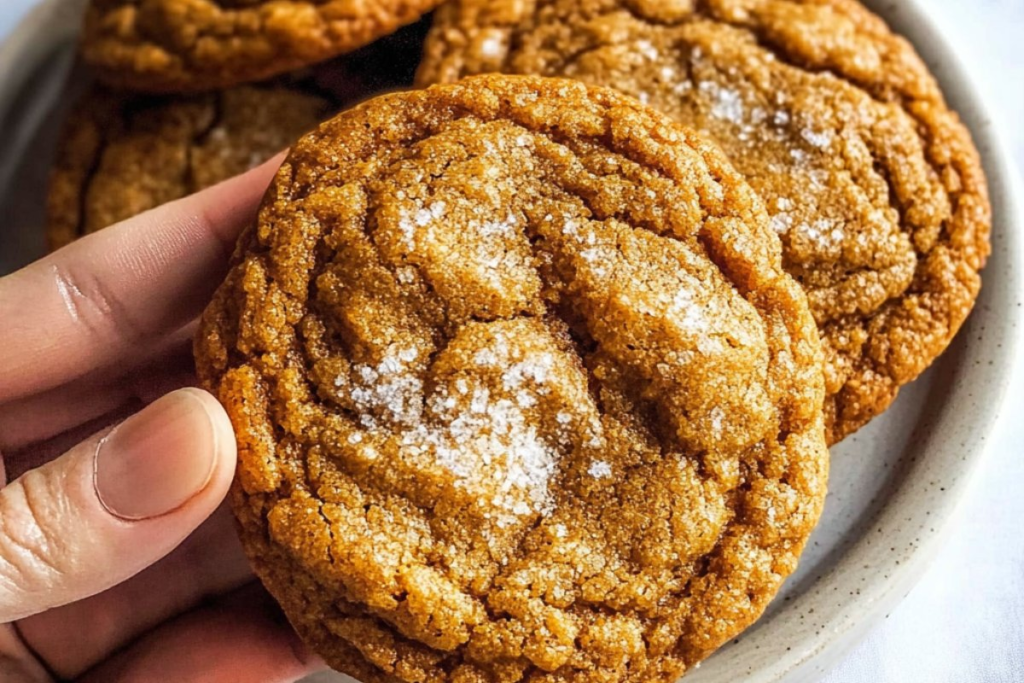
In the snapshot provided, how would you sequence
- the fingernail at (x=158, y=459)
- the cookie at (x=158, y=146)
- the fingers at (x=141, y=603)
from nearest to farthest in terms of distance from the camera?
1. the fingernail at (x=158, y=459)
2. the fingers at (x=141, y=603)
3. the cookie at (x=158, y=146)

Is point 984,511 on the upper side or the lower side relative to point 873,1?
lower

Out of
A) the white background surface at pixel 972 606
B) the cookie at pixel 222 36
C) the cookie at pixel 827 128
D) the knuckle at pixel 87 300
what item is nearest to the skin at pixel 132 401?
the knuckle at pixel 87 300

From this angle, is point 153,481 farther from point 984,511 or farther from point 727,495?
point 984,511

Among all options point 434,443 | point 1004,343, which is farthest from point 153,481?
point 1004,343

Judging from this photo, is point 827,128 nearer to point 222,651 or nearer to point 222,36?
point 222,36

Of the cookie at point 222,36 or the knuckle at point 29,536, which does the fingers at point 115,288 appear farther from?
the knuckle at point 29,536

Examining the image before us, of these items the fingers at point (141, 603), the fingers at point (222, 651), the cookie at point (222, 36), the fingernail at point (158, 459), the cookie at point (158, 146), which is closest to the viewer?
the fingernail at point (158, 459)
